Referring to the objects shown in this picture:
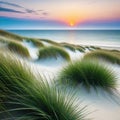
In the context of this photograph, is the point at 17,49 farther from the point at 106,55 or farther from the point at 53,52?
the point at 106,55

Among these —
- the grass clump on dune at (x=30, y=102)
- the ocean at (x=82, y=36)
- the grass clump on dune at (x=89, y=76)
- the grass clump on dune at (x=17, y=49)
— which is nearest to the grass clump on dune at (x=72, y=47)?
the ocean at (x=82, y=36)

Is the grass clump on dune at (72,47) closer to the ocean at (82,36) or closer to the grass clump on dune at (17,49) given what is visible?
the ocean at (82,36)

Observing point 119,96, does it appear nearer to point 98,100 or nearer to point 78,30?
point 98,100

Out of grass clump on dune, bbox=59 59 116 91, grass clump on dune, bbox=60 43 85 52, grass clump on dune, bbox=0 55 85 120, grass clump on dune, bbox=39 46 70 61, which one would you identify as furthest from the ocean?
grass clump on dune, bbox=0 55 85 120

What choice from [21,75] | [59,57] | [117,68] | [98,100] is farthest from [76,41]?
[21,75]

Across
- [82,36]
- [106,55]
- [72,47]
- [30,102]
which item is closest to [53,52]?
[72,47]

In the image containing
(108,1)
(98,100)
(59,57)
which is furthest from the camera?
(108,1)

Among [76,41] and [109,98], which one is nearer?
[109,98]
